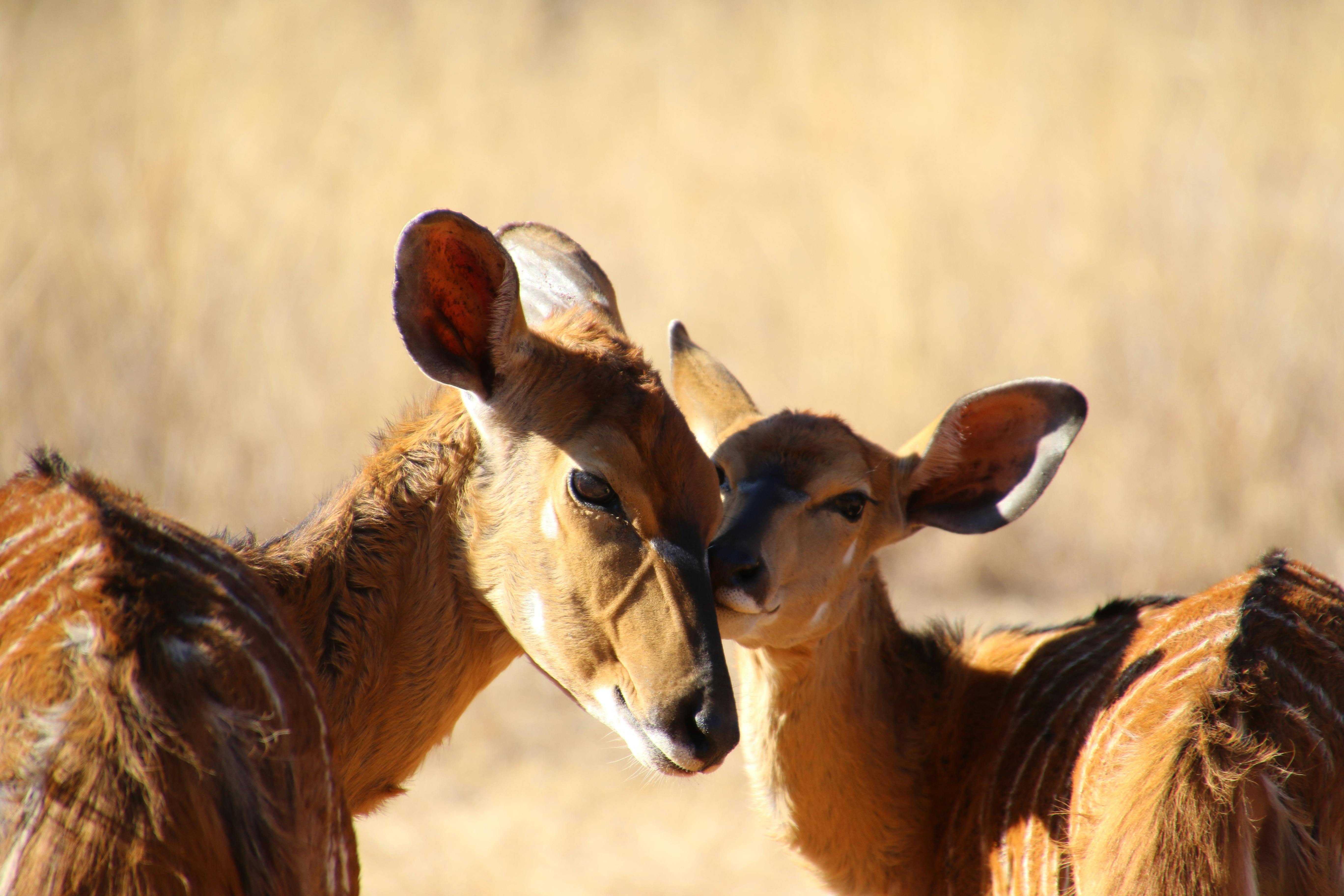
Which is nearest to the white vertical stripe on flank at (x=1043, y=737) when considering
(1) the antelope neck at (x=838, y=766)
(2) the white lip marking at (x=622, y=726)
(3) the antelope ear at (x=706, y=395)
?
(1) the antelope neck at (x=838, y=766)

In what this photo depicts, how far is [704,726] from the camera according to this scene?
8.75 feet

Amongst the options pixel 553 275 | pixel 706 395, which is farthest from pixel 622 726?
pixel 706 395

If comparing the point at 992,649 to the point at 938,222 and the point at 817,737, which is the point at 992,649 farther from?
the point at 938,222

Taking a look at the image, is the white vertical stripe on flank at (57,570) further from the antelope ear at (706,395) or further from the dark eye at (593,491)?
the antelope ear at (706,395)

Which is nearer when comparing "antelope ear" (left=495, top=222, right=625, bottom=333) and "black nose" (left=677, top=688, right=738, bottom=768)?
"black nose" (left=677, top=688, right=738, bottom=768)

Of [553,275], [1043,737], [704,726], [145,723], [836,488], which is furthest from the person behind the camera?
[836,488]

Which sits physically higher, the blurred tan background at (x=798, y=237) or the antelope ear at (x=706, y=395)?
the blurred tan background at (x=798, y=237)

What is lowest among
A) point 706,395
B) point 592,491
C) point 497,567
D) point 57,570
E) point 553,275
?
point 57,570

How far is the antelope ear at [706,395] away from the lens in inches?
168

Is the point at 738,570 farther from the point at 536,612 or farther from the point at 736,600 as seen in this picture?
the point at 536,612

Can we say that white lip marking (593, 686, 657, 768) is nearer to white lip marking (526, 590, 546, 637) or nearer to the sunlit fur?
the sunlit fur

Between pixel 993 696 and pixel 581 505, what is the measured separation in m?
1.76

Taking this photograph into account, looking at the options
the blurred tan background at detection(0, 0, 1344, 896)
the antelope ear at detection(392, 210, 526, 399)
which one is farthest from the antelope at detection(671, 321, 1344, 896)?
the blurred tan background at detection(0, 0, 1344, 896)

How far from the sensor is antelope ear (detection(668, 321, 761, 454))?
14.0 ft
